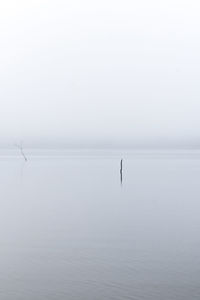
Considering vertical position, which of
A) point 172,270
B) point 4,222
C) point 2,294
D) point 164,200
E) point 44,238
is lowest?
point 2,294

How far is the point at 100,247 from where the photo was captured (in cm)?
3042

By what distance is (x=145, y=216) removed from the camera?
144ft

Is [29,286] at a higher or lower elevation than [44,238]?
lower

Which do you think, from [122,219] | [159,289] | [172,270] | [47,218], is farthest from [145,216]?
[159,289]

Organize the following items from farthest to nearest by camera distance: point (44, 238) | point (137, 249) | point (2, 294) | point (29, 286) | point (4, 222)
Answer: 1. point (4, 222)
2. point (44, 238)
3. point (137, 249)
4. point (29, 286)
5. point (2, 294)

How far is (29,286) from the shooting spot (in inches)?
876

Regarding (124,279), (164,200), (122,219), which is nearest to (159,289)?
(124,279)

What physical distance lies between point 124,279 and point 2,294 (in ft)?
20.5

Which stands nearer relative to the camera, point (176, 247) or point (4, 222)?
point (176, 247)

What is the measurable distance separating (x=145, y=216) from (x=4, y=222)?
551 inches

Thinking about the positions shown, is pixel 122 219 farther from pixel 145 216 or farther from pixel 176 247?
pixel 176 247

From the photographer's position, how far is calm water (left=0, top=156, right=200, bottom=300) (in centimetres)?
2144

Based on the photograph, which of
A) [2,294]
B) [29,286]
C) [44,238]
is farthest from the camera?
[44,238]

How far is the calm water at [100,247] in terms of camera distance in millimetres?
21444
